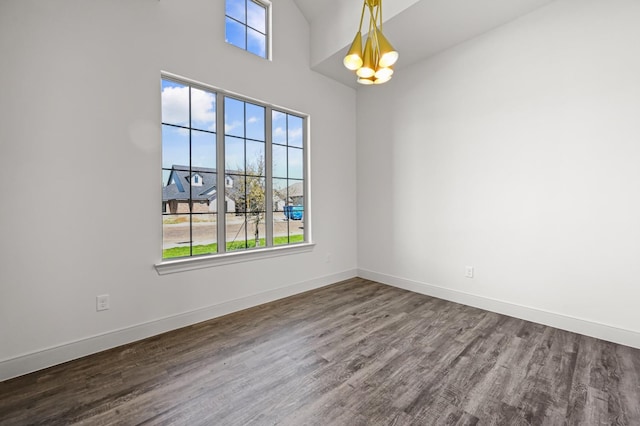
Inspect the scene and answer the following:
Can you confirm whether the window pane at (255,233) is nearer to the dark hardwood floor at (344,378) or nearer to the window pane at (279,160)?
the window pane at (279,160)

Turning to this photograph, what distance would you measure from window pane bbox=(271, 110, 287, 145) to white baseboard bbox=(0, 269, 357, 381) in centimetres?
196

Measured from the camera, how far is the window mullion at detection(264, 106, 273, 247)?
3.59 metres

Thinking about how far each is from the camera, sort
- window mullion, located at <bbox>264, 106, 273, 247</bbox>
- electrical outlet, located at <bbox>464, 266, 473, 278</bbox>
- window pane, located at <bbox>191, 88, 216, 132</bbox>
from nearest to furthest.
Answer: window pane, located at <bbox>191, 88, 216, 132</bbox>, electrical outlet, located at <bbox>464, 266, 473, 278</bbox>, window mullion, located at <bbox>264, 106, 273, 247</bbox>

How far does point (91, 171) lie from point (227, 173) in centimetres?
123

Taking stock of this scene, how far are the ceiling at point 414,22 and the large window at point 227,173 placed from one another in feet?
3.12

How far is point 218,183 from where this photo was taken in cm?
315

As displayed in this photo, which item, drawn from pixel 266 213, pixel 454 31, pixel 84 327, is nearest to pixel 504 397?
pixel 266 213

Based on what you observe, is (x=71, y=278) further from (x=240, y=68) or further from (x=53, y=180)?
(x=240, y=68)

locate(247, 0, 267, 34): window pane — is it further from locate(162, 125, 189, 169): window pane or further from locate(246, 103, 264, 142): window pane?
locate(162, 125, 189, 169): window pane

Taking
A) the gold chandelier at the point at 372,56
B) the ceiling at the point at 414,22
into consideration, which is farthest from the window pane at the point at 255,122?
the gold chandelier at the point at 372,56

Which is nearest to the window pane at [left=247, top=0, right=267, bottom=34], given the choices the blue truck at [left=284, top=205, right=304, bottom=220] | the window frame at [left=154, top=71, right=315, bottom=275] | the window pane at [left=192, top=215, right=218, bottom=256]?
the window frame at [left=154, top=71, right=315, bottom=275]

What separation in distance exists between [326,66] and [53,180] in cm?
327

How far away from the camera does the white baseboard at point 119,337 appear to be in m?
2.05

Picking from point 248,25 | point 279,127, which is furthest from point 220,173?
point 248,25
